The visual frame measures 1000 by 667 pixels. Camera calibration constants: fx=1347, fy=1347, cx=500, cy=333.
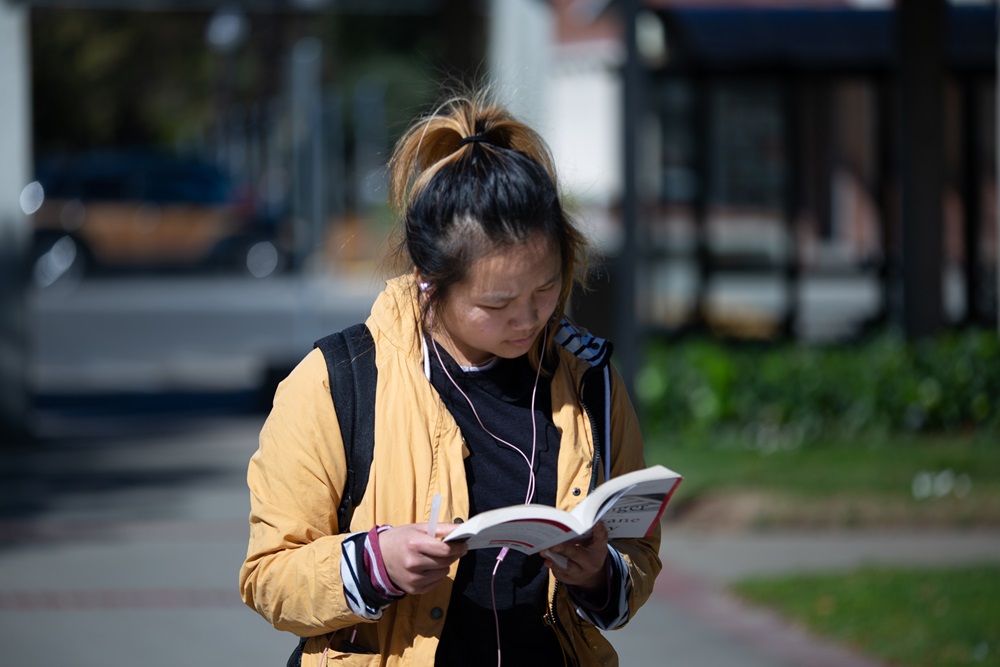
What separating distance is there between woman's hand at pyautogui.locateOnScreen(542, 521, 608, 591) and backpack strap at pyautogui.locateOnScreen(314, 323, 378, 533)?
12.9 inches

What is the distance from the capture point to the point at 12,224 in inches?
393

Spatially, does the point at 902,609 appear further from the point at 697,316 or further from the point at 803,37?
the point at 697,316

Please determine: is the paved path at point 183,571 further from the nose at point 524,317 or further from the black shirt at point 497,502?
the nose at point 524,317

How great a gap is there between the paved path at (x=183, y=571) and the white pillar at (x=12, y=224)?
0.73 meters

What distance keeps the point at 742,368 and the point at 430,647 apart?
7395mm

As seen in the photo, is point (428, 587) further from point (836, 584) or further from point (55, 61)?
point (55, 61)

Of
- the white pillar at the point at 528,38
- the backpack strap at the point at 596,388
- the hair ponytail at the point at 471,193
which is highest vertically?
the white pillar at the point at 528,38

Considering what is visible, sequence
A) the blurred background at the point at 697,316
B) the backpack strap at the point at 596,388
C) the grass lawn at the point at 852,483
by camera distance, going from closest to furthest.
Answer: the backpack strap at the point at 596,388
the blurred background at the point at 697,316
the grass lawn at the point at 852,483

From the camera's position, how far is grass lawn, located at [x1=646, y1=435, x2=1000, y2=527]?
7.16 meters

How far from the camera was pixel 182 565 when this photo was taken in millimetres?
6785

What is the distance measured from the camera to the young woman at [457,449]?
216 cm

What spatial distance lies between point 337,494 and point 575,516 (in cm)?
41

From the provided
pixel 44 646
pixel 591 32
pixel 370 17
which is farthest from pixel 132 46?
pixel 44 646

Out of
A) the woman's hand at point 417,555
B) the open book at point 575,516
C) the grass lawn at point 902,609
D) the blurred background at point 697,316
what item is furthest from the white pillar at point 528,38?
the woman's hand at point 417,555
